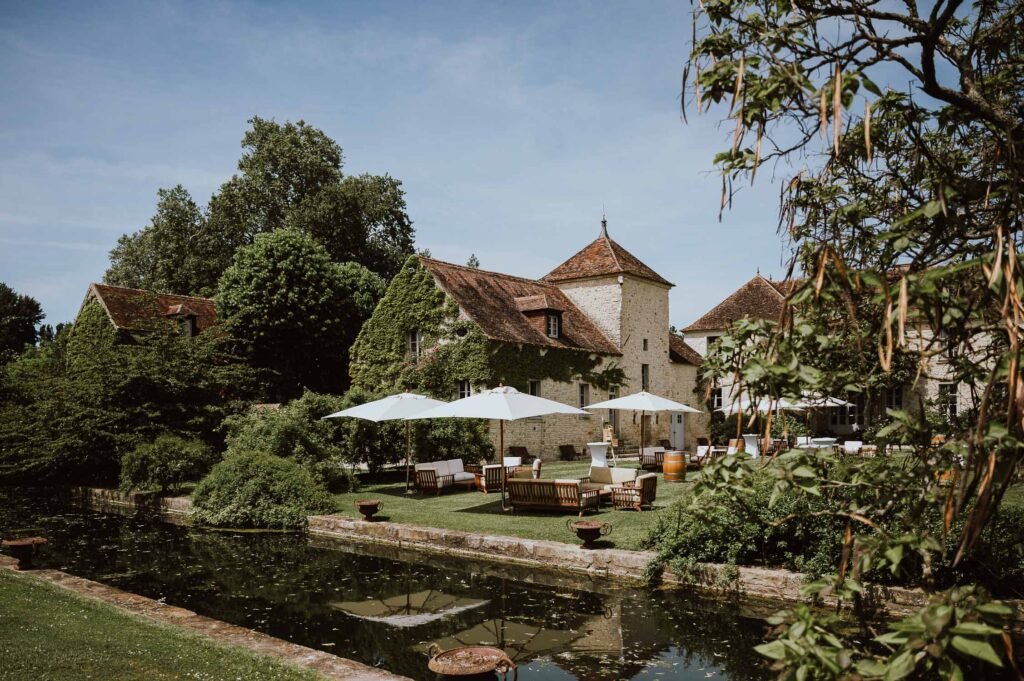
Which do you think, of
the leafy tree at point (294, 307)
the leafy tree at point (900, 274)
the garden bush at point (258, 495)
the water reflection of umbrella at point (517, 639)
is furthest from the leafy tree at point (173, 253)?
the leafy tree at point (900, 274)

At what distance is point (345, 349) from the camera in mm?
37781

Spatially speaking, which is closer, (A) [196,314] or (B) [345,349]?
(A) [196,314]

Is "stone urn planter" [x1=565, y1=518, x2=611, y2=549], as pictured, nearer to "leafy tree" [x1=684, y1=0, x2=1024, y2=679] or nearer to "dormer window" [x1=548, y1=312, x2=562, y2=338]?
"leafy tree" [x1=684, y1=0, x2=1024, y2=679]

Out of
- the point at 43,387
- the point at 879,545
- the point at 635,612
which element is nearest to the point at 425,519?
the point at 635,612

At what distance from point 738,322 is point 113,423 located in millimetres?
21449

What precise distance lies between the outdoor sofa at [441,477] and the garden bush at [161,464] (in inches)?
226

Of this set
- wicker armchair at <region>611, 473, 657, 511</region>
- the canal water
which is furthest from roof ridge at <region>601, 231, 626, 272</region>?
the canal water

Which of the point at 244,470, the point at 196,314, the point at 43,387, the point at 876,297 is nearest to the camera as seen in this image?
the point at 876,297

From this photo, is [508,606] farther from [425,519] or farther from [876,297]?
[876,297]

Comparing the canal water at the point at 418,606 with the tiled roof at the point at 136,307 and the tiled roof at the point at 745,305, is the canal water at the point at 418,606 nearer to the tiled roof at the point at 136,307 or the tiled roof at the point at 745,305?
the tiled roof at the point at 136,307

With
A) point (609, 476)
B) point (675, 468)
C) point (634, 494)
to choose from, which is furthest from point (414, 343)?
point (634, 494)

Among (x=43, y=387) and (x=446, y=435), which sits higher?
(x=43, y=387)

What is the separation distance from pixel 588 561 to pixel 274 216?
1592 inches

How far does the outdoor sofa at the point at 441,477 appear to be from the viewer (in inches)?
741
